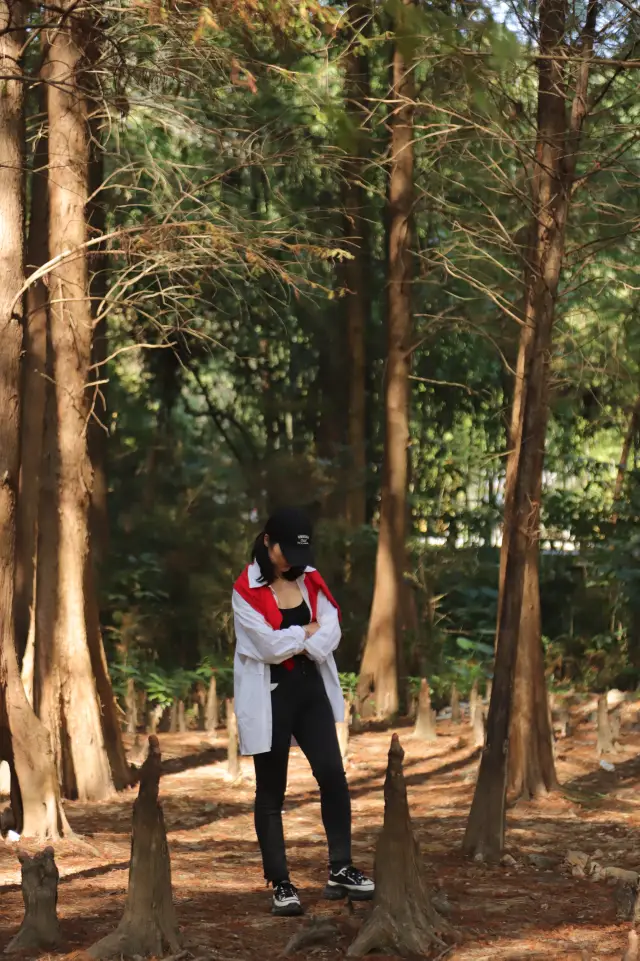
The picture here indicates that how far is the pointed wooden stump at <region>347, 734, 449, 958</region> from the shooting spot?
5.70 metres

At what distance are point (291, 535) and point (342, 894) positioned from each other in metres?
1.74

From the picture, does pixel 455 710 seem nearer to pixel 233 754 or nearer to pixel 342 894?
pixel 233 754

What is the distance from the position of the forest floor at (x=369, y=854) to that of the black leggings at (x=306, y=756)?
307 mm

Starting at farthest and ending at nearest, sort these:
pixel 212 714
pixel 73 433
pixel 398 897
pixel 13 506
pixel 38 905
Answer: pixel 212 714
pixel 73 433
pixel 13 506
pixel 398 897
pixel 38 905

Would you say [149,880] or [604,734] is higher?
[149,880]

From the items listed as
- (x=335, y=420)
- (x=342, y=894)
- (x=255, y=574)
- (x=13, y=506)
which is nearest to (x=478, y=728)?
(x=13, y=506)

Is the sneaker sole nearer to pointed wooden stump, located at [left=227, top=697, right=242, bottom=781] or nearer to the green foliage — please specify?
pointed wooden stump, located at [left=227, top=697, right=242, bottom=781]

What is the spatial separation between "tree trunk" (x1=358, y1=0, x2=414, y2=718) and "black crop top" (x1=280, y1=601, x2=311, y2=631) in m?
9.58

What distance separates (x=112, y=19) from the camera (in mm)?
10117

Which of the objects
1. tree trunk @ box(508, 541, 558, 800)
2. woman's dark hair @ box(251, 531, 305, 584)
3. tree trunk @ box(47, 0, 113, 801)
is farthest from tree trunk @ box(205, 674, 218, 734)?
woman's dark hair @ box(251, 531, 305, 584)

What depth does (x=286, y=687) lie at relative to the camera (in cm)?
630


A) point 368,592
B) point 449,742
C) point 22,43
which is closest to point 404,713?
point 449,742

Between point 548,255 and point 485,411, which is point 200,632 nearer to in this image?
point 485,411

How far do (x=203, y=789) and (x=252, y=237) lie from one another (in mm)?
4515
